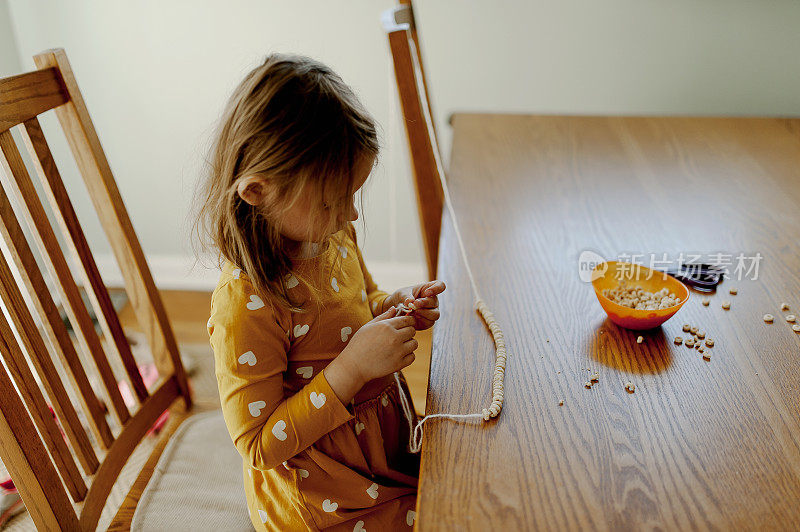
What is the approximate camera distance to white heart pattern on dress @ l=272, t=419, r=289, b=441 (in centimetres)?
71

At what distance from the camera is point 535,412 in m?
0.64

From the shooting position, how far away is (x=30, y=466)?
2.33 ft

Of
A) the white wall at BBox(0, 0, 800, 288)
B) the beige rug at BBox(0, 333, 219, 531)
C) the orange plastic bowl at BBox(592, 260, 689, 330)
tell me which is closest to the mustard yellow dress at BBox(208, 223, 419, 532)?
the orange plastic bowl at BBox(592, 260, 689, 330)

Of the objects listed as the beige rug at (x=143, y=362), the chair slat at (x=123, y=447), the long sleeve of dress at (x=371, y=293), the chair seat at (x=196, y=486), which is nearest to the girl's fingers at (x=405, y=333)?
the long sleeve of dress at (x=371, y=293)

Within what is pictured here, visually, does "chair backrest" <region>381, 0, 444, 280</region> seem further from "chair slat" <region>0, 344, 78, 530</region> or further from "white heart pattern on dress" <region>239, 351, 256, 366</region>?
"chair slat" <region>0, 344, 78, 530</region>

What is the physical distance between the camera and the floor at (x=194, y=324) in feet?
6.16

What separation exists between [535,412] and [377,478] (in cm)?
30

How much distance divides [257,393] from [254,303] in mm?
103

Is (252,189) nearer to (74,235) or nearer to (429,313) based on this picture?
(429,313)

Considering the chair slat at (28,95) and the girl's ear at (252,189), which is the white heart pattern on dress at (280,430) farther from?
the chair slat at (28,95)

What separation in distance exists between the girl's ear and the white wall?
3.18 feet

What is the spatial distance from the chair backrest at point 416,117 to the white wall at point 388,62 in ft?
1.55

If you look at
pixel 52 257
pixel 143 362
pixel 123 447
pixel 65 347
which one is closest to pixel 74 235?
pixel 52 257

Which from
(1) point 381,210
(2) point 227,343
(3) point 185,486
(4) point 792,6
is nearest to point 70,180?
(1) point 381,210
